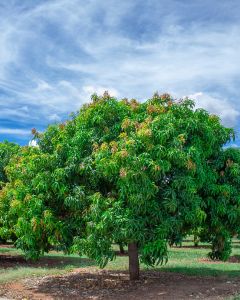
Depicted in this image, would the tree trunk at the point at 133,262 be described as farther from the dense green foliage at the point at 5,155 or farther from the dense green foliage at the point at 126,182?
the dense green foliage at the point at 5,155

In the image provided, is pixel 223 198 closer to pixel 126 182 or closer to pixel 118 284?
pixel 126 182

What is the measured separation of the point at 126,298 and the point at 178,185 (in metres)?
3.42

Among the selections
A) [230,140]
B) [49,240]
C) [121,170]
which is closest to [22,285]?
[49,240]

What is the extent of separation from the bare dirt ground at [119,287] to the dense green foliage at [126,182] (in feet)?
3.20

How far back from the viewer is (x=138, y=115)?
14.0m

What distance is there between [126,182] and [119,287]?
4279 mm

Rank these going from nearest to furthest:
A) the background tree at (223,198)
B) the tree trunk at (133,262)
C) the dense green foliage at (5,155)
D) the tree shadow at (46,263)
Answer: the background tree at (223,198)
the tree trunk at (133,262)
the tree shadow at (46,263)
the dense green foliage at (5,155)

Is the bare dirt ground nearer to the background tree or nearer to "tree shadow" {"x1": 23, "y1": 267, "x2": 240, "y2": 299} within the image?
"tree shadow" {"x1": 23, "y1": 267, "x2": 240, "y2": 299}

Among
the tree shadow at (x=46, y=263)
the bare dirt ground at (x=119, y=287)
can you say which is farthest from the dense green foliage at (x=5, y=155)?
the bare dirt ground at (x=119, y=287)

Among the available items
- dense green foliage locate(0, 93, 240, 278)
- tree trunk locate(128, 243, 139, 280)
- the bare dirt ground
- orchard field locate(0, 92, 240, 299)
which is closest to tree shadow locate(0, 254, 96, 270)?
the bare dirt ground

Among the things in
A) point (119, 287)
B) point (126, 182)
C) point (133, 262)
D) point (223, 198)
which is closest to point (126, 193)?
point (126, 182)

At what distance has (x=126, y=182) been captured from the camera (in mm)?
11945

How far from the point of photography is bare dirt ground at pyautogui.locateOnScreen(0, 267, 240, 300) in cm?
1331

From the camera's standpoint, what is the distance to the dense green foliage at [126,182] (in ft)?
40.1
